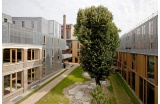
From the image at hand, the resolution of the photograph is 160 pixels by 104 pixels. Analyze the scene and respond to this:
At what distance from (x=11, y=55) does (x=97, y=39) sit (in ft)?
36.1

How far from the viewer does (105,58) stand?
20.7 metres

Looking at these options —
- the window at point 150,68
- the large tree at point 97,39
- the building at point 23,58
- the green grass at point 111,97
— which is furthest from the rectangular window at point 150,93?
the building at point 23,58

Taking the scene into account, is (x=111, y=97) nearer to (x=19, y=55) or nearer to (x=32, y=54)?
(x=19, y=55)

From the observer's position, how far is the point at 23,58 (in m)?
20.9

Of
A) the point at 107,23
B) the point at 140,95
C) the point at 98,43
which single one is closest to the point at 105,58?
the point at 98,43

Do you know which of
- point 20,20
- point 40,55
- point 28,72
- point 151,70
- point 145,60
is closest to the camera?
point 151,70

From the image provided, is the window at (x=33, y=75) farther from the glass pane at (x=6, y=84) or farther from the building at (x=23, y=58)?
the glass pane at (x=6, y=84)

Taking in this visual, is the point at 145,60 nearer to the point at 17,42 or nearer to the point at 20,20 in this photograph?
the point at 17,42

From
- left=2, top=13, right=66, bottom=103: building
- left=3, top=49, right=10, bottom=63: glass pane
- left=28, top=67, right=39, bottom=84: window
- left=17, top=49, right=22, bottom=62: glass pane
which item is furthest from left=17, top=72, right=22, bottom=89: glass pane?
left=3, top=49, right=10, bottom=63: glass pane

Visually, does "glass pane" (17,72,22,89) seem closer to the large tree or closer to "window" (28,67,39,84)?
"window" (28,67,39,84)

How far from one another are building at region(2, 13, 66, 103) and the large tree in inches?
297

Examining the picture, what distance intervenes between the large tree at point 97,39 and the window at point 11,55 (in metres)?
8.32

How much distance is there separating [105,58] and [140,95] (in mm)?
6189

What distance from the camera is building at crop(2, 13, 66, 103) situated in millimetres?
17352
